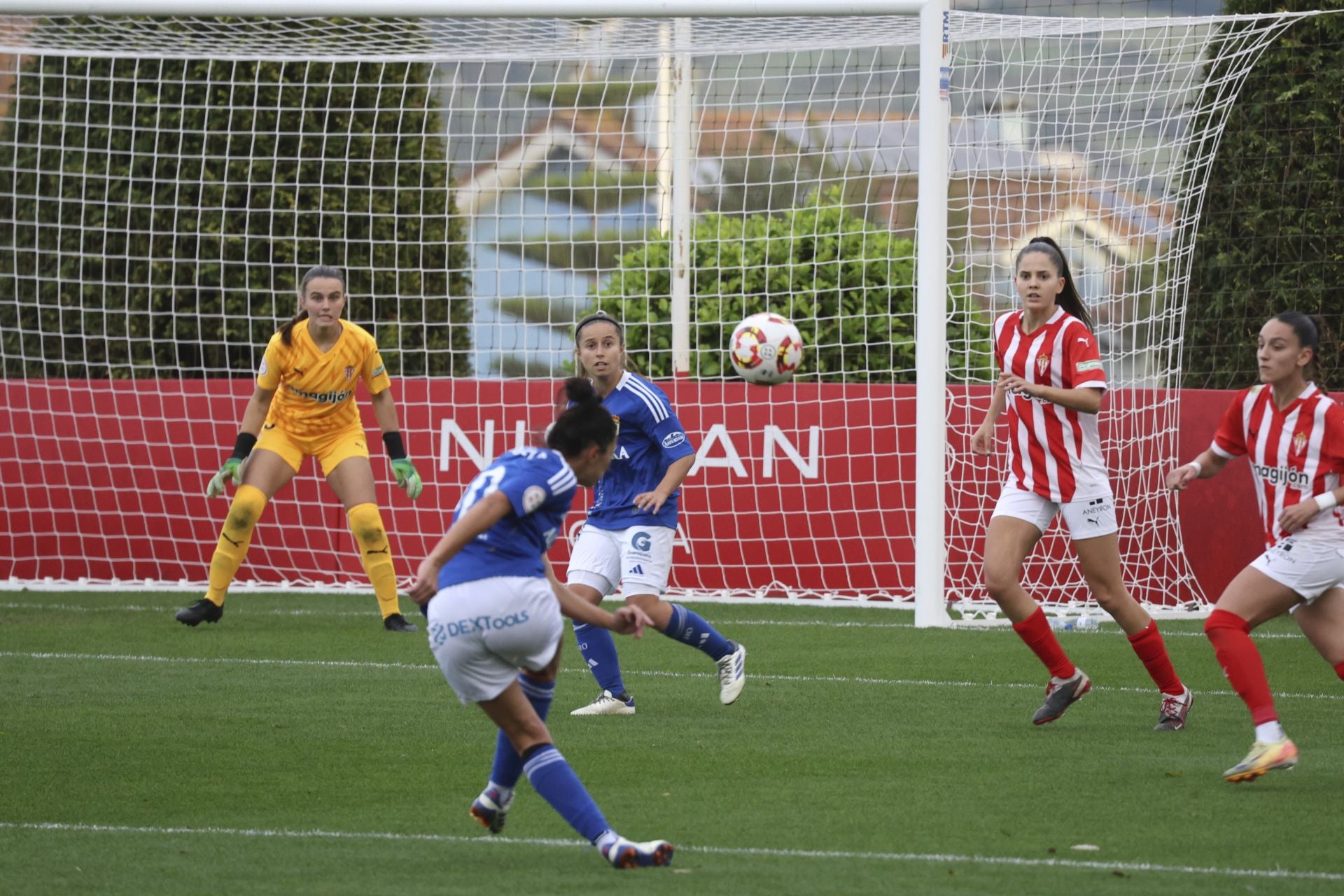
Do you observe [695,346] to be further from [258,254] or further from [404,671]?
[404,671]

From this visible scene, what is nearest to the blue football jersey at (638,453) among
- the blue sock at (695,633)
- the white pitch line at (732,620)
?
the blue sock at (695,633)

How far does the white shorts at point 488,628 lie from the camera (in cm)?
490

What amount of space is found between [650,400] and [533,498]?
9.81 feet

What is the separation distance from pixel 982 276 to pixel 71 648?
14833mm

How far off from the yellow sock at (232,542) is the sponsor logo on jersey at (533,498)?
19.9ft

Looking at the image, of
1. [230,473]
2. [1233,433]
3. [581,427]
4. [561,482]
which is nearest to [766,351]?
[230,473]

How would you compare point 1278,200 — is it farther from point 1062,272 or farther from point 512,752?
point 512,752

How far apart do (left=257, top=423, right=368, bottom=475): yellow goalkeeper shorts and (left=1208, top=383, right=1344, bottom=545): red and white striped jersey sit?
19.3ft

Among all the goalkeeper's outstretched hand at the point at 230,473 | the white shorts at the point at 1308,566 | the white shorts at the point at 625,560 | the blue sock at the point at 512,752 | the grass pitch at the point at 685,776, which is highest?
the goalkeeper's outstretched hand at the point at 230,473

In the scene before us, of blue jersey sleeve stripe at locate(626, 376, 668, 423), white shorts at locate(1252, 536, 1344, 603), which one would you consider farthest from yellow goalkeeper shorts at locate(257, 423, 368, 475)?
white shorts at locate(1252, 536, 1344, 603)

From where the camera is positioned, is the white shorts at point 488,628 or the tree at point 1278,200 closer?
the white shorts at point 488,628

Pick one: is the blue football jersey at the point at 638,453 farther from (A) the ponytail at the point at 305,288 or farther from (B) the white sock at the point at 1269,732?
(A) the ponytail at the point at 305,288

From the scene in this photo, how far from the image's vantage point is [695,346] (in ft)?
46.9

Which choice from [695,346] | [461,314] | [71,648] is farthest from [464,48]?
[71,648]
